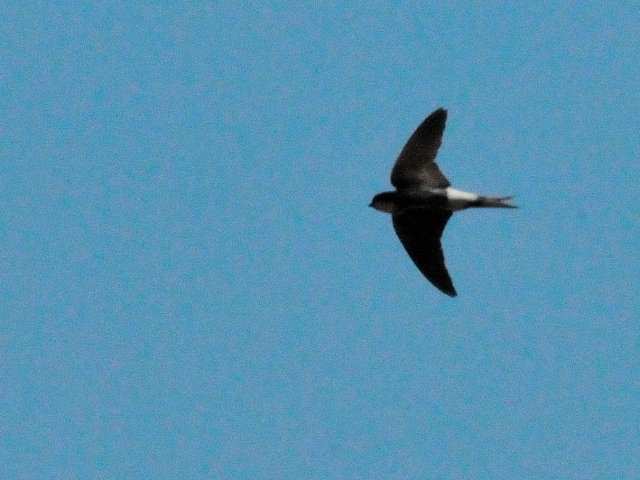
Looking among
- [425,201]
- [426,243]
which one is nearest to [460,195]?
[425,201]

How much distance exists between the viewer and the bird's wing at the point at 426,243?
544 inches

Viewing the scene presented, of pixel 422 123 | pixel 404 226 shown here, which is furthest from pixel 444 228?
pixel 422 123

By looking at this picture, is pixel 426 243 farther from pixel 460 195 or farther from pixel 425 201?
pixel 460 195

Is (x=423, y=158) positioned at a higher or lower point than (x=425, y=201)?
higher

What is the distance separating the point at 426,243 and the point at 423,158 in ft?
3.35

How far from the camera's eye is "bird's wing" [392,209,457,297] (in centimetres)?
1382

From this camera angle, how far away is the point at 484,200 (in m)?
13.1

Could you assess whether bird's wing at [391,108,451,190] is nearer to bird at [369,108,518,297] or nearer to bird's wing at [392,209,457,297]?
bird at [369,108,518,297]

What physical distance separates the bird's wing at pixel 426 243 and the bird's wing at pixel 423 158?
0.47 m

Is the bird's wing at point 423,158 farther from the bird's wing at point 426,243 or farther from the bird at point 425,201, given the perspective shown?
the bird's wing at point 426,243

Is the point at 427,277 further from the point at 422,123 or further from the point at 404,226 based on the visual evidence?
the point at 422,123

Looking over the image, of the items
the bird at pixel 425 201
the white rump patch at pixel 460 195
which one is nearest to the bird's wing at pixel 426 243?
the bird at pixel 425 201

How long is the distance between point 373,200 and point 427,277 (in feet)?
3.35

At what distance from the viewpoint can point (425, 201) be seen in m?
13.5
